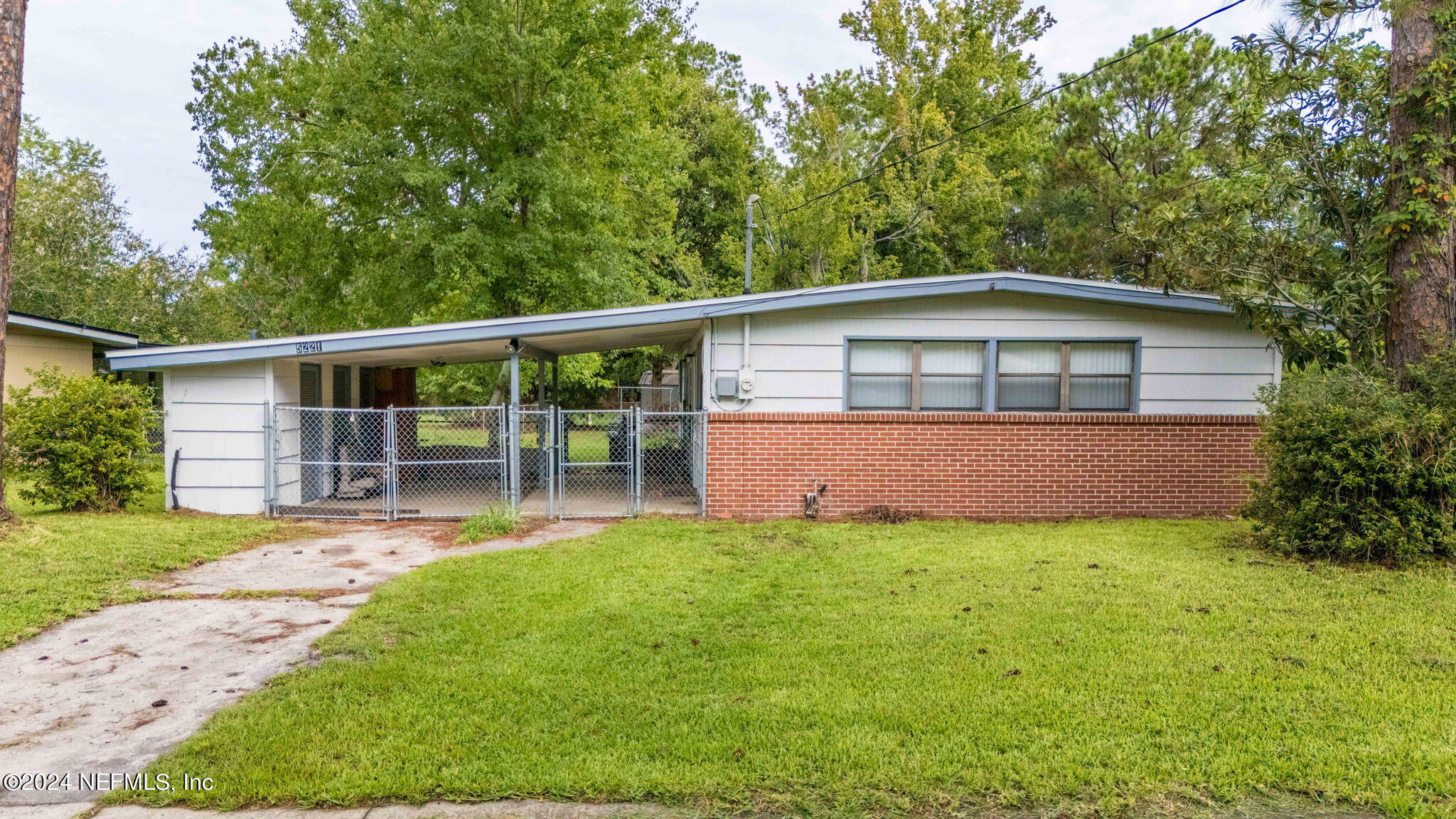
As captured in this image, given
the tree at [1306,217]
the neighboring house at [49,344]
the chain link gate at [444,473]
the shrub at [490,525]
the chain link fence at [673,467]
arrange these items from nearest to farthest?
the tree at [1306,217] → the shrub at [490,525] → the chain link gate at [444,473] → the chain link fence at [673,467] → the neighboring house at [49,344]

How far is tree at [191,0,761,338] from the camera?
49.7 ft

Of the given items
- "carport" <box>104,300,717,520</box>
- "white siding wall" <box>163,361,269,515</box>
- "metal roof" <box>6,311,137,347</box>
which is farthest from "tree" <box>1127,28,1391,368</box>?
"metal roof" <box>6,311,137,347</box>

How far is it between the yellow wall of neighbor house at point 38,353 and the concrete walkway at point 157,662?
11971 mm

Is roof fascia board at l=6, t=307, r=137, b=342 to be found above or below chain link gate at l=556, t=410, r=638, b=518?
above

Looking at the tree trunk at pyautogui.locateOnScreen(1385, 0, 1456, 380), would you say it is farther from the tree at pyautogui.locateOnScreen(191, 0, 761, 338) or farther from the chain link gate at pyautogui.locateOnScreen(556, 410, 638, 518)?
the tree at pyautogui.locateOnScreen(191, 0, 761, 338)

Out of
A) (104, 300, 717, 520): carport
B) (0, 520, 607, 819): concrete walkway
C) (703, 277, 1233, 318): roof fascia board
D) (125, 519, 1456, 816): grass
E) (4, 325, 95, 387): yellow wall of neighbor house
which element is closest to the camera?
(125, 519, 1456, 816): grass

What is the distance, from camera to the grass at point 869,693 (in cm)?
329

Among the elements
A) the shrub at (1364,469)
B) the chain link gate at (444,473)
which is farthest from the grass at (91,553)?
the shrub at (1364,469)

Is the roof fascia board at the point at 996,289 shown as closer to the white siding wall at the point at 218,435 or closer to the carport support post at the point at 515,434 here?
the carport support post at the point at 515,434

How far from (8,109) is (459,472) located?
805cm

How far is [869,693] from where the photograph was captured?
4.19m

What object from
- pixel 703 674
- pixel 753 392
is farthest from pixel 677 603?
pixel 753 392

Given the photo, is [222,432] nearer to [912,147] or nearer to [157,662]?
[157,662]

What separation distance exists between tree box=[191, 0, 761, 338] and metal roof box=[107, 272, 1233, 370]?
550cm
